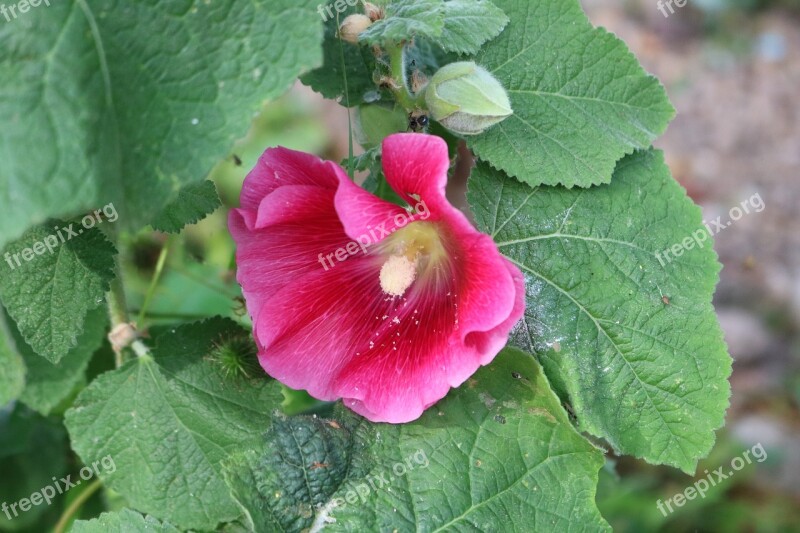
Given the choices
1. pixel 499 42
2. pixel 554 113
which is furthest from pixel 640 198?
pixel 499 42

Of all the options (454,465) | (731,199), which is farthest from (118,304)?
(731,199)

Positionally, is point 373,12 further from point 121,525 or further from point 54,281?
point 121,525

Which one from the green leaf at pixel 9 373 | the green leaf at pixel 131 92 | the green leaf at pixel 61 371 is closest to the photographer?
the green leaf at pixel 131 92

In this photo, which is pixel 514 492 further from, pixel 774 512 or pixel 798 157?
pixel 798 157

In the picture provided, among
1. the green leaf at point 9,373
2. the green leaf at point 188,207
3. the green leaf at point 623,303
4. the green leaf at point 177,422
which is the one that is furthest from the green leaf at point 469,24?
the green leaf at point 9,373

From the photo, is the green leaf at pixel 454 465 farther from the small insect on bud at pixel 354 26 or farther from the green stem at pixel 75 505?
the green stem at pixel 75 505
